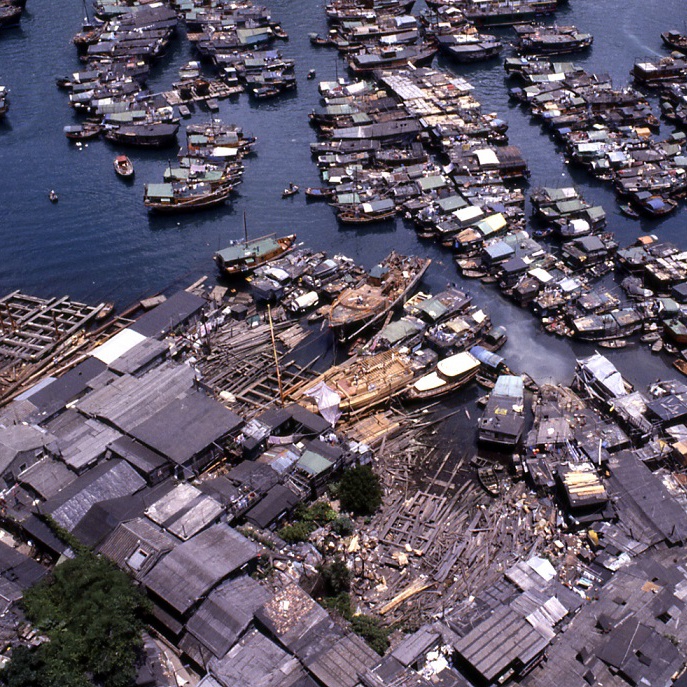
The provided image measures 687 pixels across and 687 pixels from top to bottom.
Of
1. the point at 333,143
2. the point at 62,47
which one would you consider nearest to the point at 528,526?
the point at 333,143

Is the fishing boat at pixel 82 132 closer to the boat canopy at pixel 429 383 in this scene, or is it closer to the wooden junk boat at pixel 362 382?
the wooden junk boat at pixel 362 382

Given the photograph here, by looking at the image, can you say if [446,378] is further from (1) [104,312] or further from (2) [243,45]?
(2) [243,45]

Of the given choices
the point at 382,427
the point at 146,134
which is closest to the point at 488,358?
the point at 382,427

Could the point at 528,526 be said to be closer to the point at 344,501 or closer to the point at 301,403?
the point at 344,501

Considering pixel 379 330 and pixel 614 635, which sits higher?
pixel 614 635

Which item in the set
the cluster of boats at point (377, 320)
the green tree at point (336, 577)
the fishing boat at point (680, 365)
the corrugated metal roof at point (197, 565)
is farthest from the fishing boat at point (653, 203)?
the corrugated metal roof at point (197, 565)

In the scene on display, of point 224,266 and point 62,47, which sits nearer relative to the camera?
point 224,266

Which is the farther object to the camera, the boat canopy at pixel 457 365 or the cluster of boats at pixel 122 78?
the cluster of boats at pixel 122 78

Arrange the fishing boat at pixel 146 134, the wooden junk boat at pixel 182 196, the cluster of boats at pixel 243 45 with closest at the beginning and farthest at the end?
the wooden junk boat at pixel 182 196
the fishing boat at pixel 146 134
the cluster of boats at pixel 243 45
